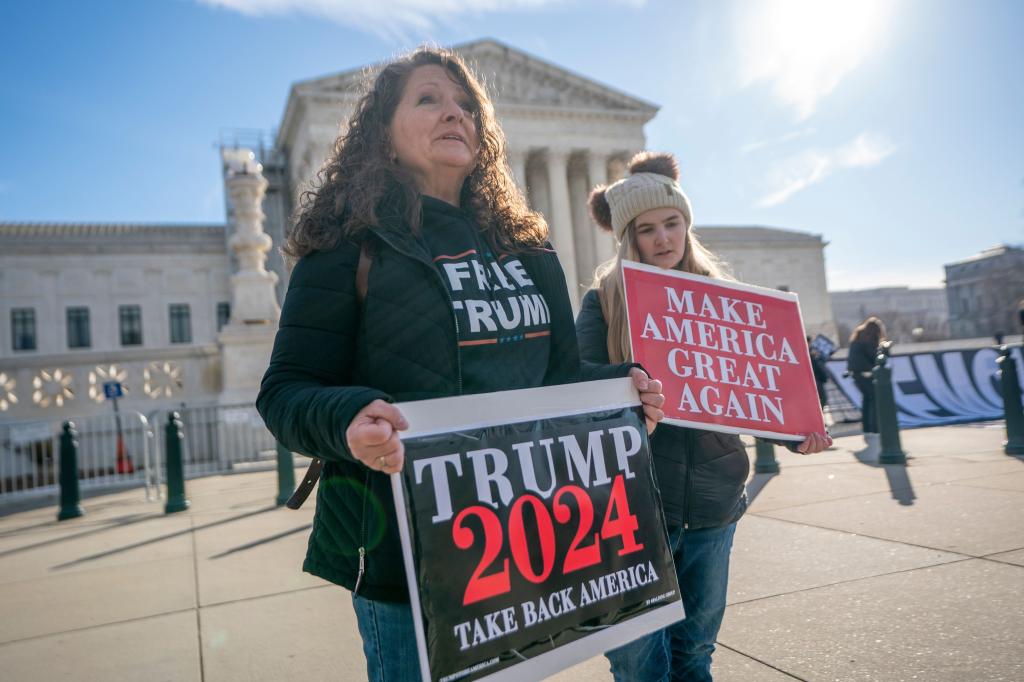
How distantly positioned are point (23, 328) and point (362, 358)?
161 ft

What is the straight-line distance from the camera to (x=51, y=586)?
482 cm

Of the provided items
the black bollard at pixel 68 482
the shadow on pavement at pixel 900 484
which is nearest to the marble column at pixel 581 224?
the shadow on pavement at pixel 900 484

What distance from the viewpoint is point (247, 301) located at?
43.7 feet

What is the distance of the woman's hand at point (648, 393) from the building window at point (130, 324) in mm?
47918

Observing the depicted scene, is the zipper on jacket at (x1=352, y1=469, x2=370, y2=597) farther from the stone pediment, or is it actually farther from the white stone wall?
the stone pediment

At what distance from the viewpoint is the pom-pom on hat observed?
254 centimetres

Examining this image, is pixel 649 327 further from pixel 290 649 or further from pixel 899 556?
pixel 899 556

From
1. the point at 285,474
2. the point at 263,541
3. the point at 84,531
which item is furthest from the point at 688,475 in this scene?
the point at 84,531

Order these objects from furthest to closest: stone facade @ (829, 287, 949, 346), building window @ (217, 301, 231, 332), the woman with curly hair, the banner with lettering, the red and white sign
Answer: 1. stone facade @ (829, 287, 949, 346)
2. building window @ (217, 301, 231, 332)
3. the red and white sign
4. the woman with curly hair
5. the banner with lettering

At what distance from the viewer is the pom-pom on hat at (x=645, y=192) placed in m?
2.54

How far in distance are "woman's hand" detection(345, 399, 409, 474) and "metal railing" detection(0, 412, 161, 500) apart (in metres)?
8.68

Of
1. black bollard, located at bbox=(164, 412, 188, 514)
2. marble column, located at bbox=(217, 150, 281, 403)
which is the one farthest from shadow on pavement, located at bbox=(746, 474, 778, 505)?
marble column, located at bbox=(217, 150, 281, 403)

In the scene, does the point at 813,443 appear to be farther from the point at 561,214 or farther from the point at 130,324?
the point at 130,324

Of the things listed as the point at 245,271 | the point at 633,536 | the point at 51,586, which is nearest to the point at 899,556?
the point at 633,536
